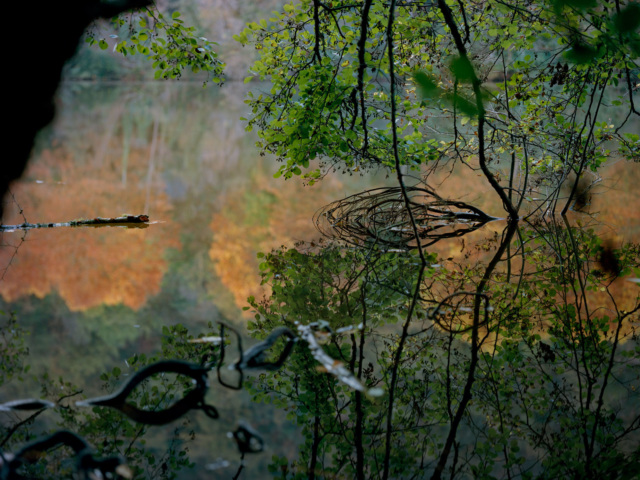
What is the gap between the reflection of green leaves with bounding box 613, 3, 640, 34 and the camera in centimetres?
46

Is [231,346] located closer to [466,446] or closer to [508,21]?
[466,446]

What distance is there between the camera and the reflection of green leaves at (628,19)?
0.46m

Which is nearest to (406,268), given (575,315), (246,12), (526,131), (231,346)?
(575,315)

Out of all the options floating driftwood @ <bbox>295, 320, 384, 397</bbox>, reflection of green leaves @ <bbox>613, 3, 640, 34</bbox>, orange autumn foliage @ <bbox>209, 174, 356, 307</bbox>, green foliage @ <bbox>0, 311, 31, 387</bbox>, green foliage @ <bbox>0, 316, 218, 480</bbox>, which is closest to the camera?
reflection of green leaves @ <bbox>613, 3, 640, 34</bbox>

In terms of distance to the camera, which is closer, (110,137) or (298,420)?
(298,420)

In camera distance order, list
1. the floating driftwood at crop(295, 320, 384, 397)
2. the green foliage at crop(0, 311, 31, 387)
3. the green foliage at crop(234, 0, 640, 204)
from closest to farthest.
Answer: the floating driftwood at crop(295, 320, 384, 397) → the green foliage at crop(0, 311, 31, 387) → the green foliage at crop(234, 0, 640, 204)

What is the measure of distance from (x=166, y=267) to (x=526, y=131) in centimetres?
252

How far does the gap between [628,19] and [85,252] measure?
2.47m

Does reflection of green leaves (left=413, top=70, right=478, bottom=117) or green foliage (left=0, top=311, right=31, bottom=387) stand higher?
reflection of green leaves (left=413, top=70, right=478, bottom=117)

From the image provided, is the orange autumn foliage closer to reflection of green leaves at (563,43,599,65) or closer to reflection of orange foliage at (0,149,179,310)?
reflection of orange foliage at (0,149,179,310)

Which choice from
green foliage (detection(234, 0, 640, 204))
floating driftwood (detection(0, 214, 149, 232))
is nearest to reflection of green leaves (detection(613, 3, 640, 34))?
green foliage (detection(234, 0, 640, 204))

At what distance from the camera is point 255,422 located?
897 mm

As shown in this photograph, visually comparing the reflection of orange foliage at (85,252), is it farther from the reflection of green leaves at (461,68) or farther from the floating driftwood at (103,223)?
the reflection of green leaves at (461,68)

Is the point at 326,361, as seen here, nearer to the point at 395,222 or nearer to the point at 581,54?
the point at 581,54
